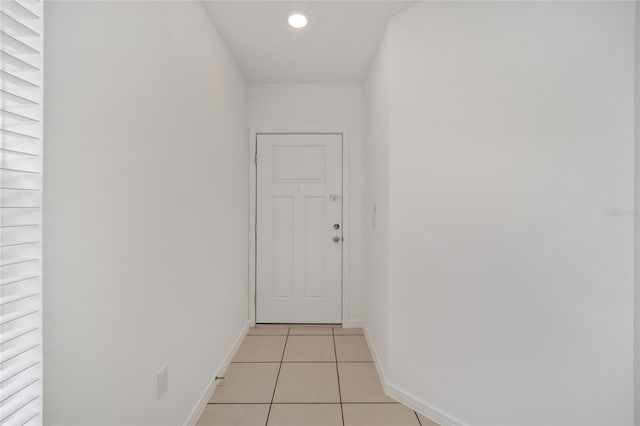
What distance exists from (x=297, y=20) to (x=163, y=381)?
2.18 metres

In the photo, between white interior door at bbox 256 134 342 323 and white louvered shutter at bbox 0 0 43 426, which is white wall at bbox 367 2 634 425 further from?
white louvered shutter at bbox 0 0 43 426

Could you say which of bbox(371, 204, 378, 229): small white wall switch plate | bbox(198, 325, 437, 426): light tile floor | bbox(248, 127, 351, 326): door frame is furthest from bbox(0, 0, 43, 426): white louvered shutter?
bbox(248, 127, 351, 326): door frame

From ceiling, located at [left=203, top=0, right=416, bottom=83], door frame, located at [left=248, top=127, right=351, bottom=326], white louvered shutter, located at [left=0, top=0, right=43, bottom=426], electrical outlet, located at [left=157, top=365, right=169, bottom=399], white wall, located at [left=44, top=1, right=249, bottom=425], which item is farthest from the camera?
door frame, located at [left=248, top=127, right=351, bottom=326]

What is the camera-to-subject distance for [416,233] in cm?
189

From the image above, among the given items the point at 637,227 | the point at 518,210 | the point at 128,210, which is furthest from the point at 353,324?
the point at 128,210

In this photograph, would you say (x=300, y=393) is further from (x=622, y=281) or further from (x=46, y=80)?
(x=46, y=80)

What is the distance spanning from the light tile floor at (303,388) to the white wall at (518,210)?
1.05 ft

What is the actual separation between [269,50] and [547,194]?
2136 mm

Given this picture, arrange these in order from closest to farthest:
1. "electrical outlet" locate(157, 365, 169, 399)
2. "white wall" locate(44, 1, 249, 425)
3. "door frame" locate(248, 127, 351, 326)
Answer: "white wall" locate(44, 1, 249, 425) < "electrical outlet" locate(157, 365, 169, 399) < "door frame" locate(248, 127, 351, 326)

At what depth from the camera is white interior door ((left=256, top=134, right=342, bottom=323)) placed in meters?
3.17

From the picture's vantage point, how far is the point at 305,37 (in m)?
2.30

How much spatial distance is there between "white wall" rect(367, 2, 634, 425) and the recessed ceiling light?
673 millimetres

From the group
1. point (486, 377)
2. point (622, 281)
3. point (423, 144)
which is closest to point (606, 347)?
point (622, 281)

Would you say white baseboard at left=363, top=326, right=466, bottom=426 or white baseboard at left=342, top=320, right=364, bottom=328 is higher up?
white baseboard at left=342, top=320, right=364, bottom=328
